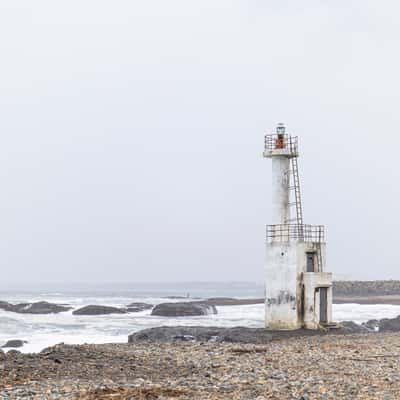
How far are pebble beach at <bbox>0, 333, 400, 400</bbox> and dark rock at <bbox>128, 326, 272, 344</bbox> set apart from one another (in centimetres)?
358

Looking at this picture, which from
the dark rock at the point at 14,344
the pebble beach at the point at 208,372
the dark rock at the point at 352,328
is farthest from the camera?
the dark rock at the point at 352,328

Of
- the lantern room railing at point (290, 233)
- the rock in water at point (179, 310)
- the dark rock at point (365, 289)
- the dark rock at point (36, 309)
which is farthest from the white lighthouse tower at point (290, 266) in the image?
the dark rock at point (365, 289)

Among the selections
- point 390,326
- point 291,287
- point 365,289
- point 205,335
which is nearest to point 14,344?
point 205,335

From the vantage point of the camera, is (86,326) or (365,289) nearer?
(86,326)

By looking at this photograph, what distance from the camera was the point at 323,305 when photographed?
25125 millimetres

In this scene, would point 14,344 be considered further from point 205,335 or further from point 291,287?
point 291,287

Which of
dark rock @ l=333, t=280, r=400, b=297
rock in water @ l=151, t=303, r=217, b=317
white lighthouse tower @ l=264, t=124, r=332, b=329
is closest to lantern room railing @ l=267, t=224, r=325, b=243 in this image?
white lighthouse tower @ l=264, t=124, r=332, b=329

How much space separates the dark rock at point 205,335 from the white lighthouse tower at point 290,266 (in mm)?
1091

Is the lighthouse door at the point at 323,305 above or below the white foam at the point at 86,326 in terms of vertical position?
above

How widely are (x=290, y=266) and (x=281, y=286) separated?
2.44 feet

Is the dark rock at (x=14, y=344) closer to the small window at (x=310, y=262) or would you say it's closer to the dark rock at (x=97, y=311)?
the small window at (x=310, y=262)

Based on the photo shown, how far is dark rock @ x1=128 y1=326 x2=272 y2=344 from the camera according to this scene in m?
22.9

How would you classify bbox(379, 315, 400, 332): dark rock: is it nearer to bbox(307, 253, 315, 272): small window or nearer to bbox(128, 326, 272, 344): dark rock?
bbox(307, 253, 315, 272): small window

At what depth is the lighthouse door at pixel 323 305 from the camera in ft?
82.0
